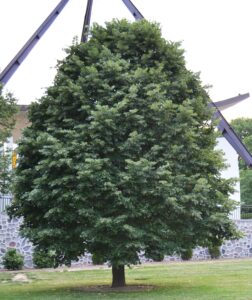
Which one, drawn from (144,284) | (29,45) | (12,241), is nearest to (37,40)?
(29,45)

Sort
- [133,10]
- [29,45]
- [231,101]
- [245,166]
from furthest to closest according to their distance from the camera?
1. [245,166]
2. [231,101]
3. [133,10]
4. [29,45]

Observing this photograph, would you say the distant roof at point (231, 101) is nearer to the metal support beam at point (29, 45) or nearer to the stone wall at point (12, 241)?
the metal support beam at point (29, 45)

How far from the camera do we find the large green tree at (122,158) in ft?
36.9

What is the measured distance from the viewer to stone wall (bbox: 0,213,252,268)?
67.7 ft

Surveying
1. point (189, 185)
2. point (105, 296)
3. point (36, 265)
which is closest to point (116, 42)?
point (189, 185)

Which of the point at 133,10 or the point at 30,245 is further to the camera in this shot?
the point at 133,10

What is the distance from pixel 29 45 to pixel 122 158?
14397 mm

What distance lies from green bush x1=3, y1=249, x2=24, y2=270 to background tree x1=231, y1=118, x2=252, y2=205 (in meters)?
26.9

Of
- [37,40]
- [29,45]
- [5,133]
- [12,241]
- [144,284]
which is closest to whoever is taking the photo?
[5,133]

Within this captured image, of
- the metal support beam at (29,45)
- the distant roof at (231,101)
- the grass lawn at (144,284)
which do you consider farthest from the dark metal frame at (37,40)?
the grass lawn at (144,284)

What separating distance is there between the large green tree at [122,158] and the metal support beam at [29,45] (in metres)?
11.2

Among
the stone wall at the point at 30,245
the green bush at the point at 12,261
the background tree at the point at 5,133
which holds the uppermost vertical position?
the background tree at the point at 5,133

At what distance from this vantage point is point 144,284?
44.9ft

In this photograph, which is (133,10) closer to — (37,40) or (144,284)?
(37,40)
